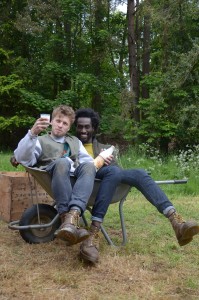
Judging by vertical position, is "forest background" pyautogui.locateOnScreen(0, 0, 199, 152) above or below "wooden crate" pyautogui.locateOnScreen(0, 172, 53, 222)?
above

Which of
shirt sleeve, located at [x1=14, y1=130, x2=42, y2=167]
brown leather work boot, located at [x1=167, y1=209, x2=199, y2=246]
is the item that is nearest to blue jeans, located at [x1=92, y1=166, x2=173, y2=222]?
brown leather work boot, located at [x1=167, y1=209, x2=199, y2=246]

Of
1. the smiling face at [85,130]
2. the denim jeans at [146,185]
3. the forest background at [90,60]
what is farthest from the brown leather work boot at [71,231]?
the forest background at [90,60]

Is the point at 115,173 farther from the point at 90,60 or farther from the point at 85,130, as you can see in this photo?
the point at 90,60

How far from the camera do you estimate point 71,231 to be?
2572 mm

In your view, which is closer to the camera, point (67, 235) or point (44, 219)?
point (67, 235)

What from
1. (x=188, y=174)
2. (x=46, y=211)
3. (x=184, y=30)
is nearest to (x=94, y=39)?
(x=184, y=30)

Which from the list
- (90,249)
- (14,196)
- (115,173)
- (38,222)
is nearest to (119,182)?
(115,173)

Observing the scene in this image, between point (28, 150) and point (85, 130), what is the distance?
76cm

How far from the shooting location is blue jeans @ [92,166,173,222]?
305cm

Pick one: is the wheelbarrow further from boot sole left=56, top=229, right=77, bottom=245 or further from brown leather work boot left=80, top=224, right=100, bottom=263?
boot sole left=56, top=229, right=77, bottom=245

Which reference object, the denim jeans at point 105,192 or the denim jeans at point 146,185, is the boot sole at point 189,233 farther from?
the denim jeans at point 105,192

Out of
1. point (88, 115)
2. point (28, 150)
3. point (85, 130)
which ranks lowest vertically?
point (28, 150)

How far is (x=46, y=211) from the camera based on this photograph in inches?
130

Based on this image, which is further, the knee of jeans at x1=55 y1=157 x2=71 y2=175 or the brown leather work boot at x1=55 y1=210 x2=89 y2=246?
the knee of jeans at x1=55 y1=157 x2=71 y2=175
